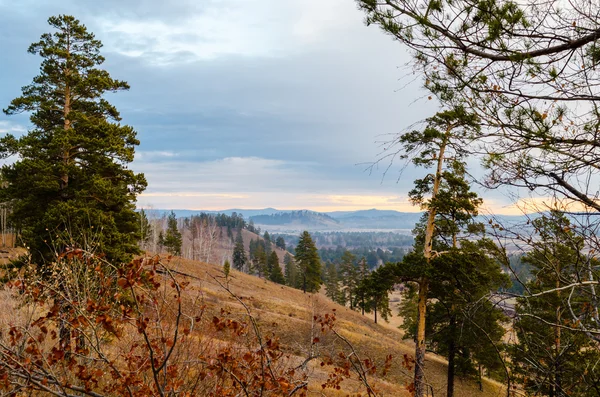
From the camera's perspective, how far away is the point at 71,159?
38.5 feet

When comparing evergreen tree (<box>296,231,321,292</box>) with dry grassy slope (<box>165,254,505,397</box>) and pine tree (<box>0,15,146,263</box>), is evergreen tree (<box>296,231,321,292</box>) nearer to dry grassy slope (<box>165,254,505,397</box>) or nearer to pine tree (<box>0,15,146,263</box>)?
dry grassy slope (<box>165,254,505,397</box>)

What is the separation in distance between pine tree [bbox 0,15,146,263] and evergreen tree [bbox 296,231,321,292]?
3500 centimetres

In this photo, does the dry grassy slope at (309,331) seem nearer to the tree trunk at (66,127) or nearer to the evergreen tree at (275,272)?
the tree trunk at (66,127)

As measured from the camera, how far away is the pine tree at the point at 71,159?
34.6ft

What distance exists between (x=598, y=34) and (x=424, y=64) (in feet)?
5.21

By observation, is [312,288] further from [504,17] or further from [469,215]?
[504,17]

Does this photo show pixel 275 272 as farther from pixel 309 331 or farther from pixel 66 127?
pixel 66 127

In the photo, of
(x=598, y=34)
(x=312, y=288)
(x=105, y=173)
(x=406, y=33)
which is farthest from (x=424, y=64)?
(x=312, y=288)

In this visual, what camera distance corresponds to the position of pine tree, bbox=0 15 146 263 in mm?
10539

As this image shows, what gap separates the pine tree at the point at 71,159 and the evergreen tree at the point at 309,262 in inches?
1378

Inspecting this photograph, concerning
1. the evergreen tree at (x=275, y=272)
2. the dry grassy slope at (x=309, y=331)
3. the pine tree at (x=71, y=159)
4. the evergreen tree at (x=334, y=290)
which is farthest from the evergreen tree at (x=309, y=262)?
the pine tree at (x=71, y=159)

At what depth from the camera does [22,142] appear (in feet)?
35.3

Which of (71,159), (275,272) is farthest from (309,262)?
(71,159)

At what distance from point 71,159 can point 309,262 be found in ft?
127
